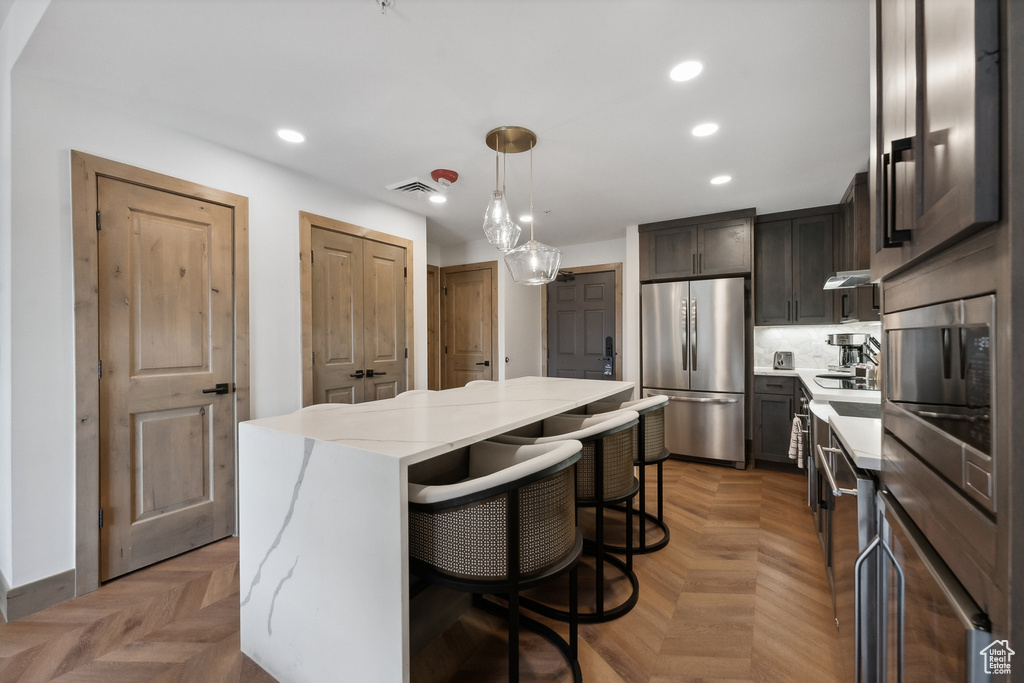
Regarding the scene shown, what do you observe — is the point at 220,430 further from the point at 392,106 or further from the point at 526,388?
the point at 392,106

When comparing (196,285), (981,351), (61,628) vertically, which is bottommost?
(61,628)

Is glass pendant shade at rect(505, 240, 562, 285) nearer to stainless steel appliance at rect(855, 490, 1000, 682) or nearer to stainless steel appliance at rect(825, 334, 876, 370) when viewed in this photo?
stainless steel appliance at rect(855, 490, 1000, 682)

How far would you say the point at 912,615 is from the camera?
2.87ft

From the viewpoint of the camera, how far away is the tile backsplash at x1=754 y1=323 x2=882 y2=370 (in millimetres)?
4121

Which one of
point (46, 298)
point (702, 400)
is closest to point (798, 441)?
point (702, 400)

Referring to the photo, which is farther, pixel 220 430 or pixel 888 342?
pixel 220 430

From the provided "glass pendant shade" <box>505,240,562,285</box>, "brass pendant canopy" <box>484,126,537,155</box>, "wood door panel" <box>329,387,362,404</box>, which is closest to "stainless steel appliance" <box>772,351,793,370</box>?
"glass pendant shade" <box>505,240,562,285</box>

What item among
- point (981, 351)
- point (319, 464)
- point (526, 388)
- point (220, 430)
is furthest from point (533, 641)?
point (220, 430)

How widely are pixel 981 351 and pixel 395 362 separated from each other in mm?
3703

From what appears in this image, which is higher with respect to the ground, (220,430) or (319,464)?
(319,464)

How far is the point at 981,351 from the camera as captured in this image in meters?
0.60

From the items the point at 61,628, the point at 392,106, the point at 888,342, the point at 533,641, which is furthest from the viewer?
the point at 392,106

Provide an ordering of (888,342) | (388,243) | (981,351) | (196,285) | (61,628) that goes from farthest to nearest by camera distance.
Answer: (388,243) < (196,285) < (61,628) < (888,342) < (981,351)

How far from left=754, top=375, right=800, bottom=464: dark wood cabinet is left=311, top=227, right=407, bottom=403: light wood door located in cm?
328
